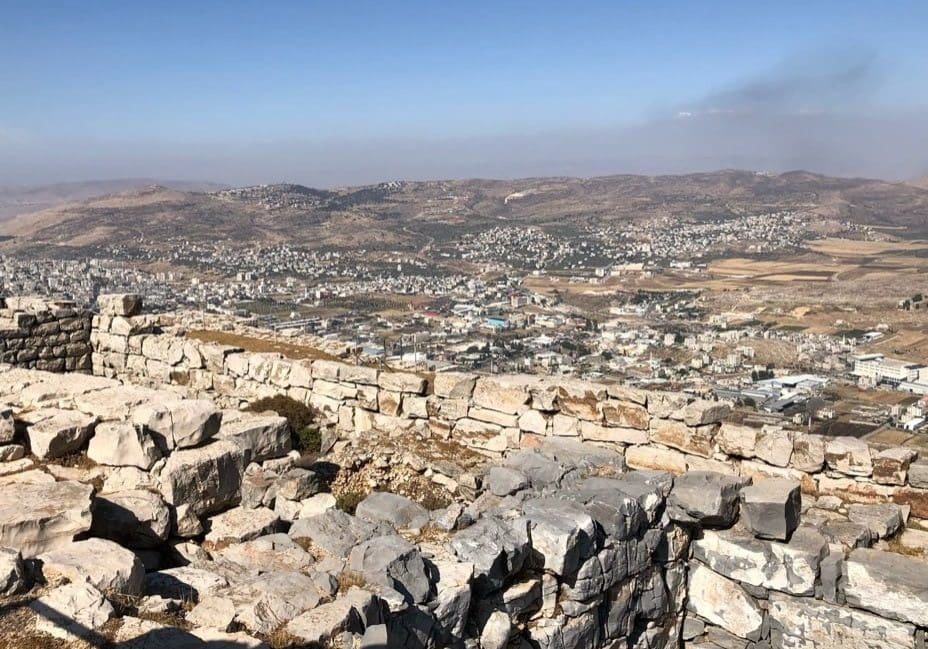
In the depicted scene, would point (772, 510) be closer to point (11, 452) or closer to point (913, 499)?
point (913, 499)

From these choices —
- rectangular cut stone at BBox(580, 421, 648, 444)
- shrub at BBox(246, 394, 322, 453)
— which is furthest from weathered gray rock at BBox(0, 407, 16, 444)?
rectangular cut stone at BBox(580, 421, 648, 444)

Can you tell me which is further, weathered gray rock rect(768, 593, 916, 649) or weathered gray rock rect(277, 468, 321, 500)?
weathered gray rock rect(277, 468, 321, 500)

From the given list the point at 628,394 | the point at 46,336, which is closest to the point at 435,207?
the point at 46,336

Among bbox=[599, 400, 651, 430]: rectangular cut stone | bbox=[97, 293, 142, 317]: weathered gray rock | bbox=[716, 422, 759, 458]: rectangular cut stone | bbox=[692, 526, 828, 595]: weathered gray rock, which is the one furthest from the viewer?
bbox=[97, 293, 142, 317]: weathered gray rock

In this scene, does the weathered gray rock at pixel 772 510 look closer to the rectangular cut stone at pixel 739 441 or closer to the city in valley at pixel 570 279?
the rectangular cut stone at pixel 739 441

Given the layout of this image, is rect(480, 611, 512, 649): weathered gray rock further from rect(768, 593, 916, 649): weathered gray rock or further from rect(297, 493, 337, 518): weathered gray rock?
rect(768, 593, 916, 649): weathered gray rock

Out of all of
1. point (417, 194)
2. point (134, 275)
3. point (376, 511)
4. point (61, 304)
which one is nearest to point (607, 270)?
point (134, 275)

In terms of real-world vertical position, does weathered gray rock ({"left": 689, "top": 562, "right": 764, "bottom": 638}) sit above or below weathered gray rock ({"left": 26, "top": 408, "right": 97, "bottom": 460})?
below
